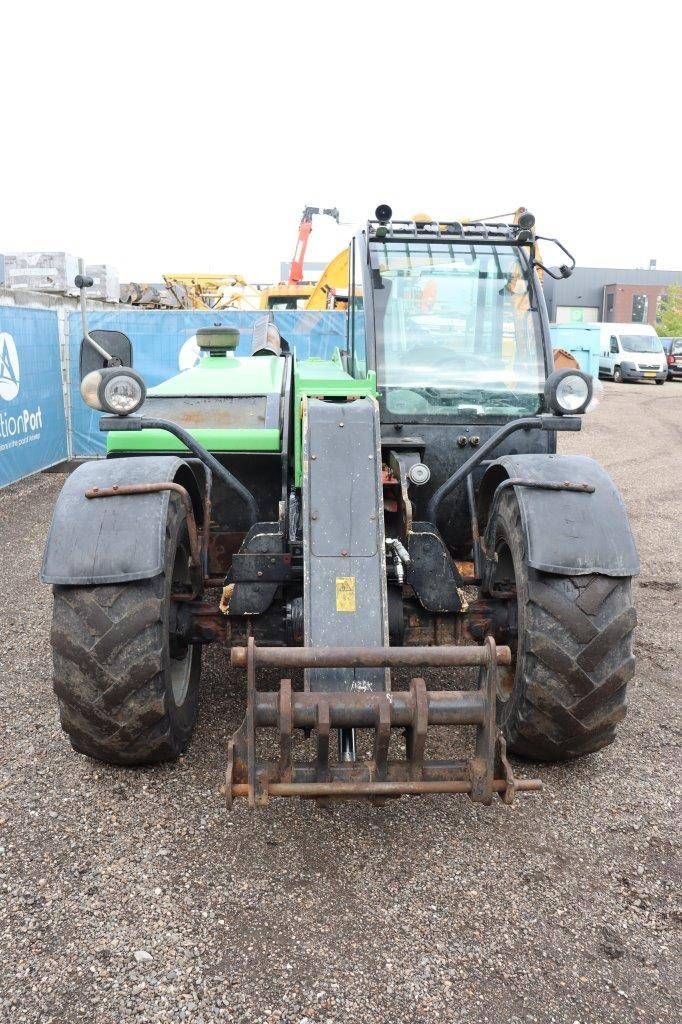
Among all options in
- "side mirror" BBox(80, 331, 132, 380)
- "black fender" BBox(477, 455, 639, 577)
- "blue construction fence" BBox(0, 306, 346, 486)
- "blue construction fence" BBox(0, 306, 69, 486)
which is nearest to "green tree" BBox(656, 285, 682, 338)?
"blue construction fence" BBox(0, 306, 346, 486)

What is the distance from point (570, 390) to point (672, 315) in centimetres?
5952

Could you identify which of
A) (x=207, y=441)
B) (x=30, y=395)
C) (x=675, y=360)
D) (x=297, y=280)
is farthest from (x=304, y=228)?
(x=675, y=360)

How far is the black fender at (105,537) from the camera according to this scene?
10.6ft

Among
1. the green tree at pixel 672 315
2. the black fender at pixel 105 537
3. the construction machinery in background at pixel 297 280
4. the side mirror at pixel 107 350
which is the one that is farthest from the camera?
the green tree at pixel 672 315

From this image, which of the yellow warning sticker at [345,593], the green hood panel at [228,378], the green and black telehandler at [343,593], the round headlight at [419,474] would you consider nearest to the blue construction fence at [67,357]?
the green hood panel at [228,378]

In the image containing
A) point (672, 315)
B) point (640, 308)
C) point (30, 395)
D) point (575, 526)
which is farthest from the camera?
point (640, 308)

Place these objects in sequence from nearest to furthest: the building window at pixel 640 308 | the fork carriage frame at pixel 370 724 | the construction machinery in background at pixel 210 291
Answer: the fork carriage frame at pixel 370 724, the construction machinery in background at pixel 210 291, the building window at pixel 640 308

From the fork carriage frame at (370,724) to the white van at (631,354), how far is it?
99.3 ft

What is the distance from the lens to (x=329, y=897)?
2926mm

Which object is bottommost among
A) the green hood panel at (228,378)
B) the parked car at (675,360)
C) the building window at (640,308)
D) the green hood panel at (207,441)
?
the parked car at (675,360)

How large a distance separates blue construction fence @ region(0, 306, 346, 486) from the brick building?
5800 cm

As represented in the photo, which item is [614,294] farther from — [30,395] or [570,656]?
[570,656]

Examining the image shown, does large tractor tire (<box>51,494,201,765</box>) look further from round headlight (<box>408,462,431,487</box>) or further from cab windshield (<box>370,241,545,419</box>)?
cab windshield (<box>370,241,545,419</box>)

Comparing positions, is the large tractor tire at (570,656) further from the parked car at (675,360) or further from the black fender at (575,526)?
the parked car at (675,360)
